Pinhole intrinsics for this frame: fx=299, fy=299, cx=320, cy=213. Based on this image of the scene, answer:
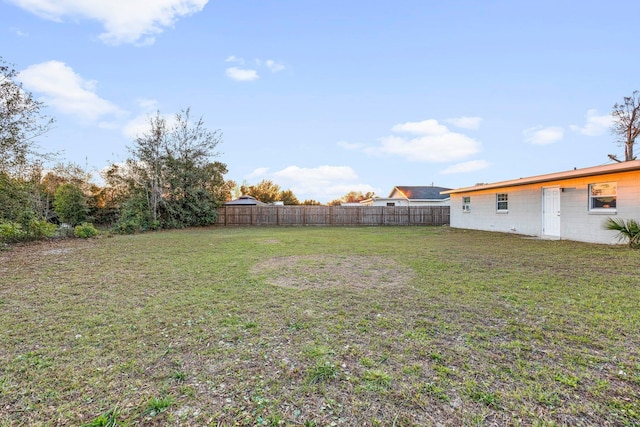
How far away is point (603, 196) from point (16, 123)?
17308 millimetres

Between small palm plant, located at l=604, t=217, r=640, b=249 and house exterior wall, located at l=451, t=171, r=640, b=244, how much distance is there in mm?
186

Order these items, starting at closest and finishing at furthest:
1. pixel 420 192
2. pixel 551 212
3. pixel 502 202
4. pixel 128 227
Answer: pixel 551 212, pixel 502 202, pixel 128 227, pixel 420 192

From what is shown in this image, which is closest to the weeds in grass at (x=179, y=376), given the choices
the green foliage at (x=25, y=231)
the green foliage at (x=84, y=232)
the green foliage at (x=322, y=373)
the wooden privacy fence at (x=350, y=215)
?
the green foliage at (x=322, y=373)

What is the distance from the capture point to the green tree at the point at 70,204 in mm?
17688

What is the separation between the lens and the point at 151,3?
7.85m

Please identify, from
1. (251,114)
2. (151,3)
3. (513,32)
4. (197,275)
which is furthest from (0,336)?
(513,32)

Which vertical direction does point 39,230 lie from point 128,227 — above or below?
above

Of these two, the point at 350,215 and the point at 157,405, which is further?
the point at 350,215

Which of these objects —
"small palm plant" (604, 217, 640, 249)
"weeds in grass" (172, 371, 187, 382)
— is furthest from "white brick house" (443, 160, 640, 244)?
"weeds in grass" (172, 371, 187, 382)

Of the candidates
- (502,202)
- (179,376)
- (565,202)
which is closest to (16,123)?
Answer: (179,376)

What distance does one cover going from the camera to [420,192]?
26672 mm

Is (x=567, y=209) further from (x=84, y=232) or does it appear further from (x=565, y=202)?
(x=84, y=232)

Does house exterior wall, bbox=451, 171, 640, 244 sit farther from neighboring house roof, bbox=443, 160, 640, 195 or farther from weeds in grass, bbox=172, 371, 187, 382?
weeds in grass, bbox=172, 371, 187, 382

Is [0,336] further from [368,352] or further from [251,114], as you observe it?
[251,114]
